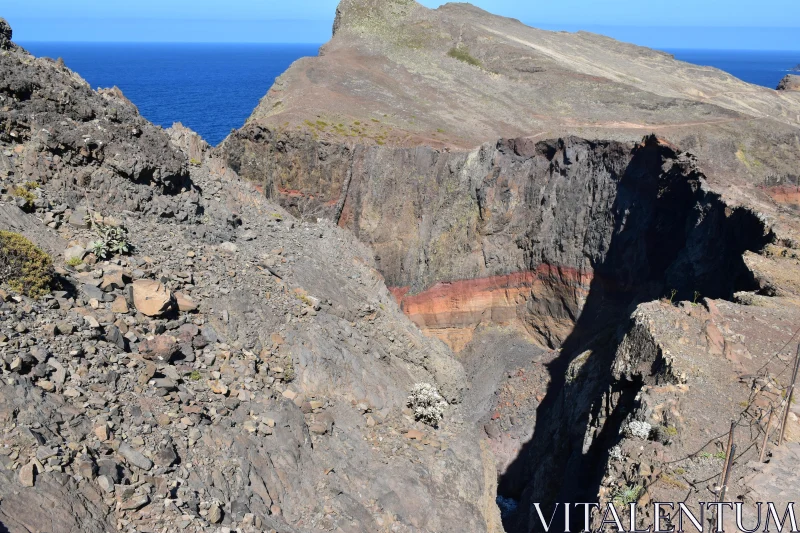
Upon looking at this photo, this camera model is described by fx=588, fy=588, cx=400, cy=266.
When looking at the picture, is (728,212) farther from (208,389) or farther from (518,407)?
(208,389)

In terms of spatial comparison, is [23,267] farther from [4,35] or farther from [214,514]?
[4,35]

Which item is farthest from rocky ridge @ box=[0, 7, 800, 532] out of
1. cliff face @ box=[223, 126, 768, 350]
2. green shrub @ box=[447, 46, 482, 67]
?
green shrub @ box=[447, 46, 482, 67]

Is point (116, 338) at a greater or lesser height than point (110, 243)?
lesser

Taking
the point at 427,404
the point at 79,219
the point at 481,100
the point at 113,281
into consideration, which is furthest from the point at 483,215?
the point at 113,281

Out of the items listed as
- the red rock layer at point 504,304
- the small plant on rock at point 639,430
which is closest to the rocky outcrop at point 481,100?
the red rock layer at point 504,304

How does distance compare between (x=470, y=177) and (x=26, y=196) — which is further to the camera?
(x=470, y=177)
